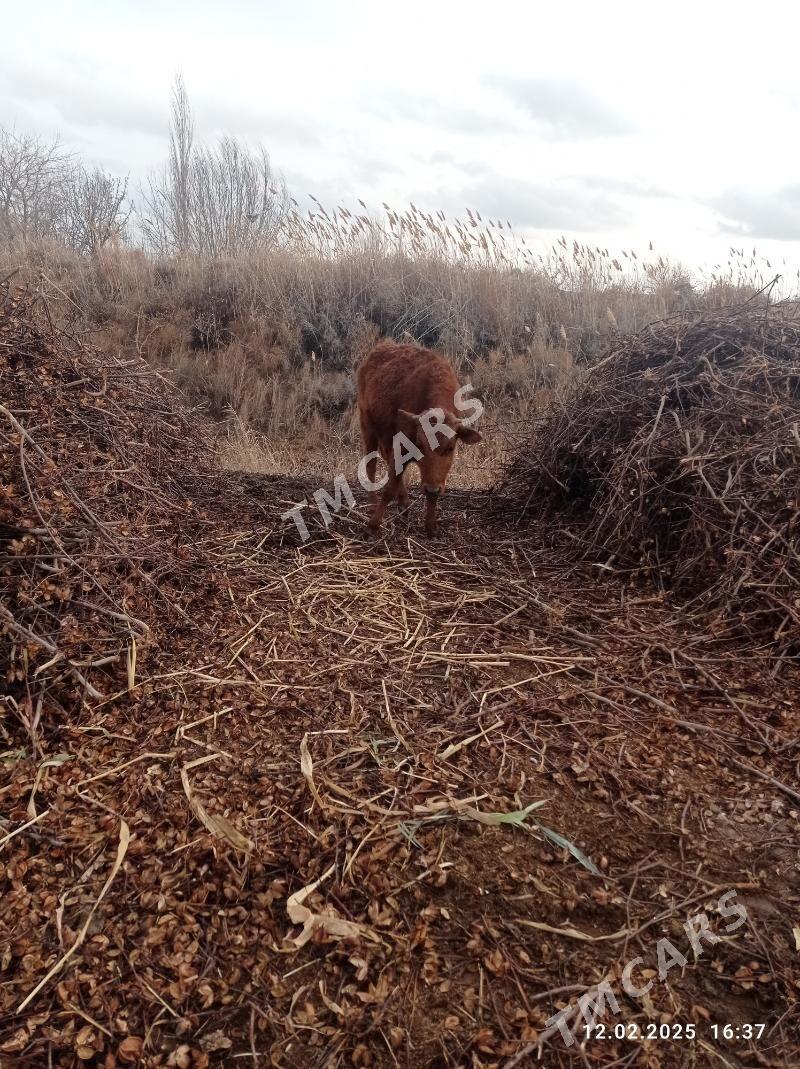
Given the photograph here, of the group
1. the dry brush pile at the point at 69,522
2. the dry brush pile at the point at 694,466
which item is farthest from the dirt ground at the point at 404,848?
the dry brush pile at the point at 694,466

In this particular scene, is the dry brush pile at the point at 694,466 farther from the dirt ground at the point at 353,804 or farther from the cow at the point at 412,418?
the cow at the point at 412,418

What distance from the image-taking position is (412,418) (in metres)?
4.64

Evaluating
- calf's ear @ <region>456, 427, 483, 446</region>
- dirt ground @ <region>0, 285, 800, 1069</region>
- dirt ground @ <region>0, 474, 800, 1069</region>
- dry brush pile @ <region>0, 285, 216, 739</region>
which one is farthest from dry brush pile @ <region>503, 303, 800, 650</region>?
dry brush pile @ <region>0, 285, 216, 739</region>

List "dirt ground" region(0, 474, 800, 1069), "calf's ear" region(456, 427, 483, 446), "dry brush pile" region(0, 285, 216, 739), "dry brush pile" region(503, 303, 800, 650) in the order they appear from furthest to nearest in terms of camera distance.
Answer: "calf's ear" region(456, 427, 483, 446) < "dry brush pile" region(503, 303, 800, 650) < "dry brush pile" region(0, 285, 216, 739) < "dirt ground" region(0, 474, 800, 1069)

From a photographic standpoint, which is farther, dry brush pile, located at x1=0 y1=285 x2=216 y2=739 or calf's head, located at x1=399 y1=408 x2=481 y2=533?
calf's head, located at x1=399 y1=408 x2=481 y2=533

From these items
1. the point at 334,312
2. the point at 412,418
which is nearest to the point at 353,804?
the point at 412,418

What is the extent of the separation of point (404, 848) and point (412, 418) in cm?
300

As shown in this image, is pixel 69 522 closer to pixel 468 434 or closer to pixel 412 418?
pixel 412 418

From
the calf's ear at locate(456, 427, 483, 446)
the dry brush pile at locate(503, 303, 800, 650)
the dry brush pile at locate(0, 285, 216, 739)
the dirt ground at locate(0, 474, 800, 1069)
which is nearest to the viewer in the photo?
the dirt ground at locate(0, 474, 800, 1069)

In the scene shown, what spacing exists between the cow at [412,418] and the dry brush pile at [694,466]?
799 mm

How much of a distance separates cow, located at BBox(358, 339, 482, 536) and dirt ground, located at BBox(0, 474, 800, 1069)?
4.53ft

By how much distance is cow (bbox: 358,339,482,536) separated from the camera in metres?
4.59

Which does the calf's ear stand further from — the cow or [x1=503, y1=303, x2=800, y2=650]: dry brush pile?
[x1=503, y1=303, x2=800, y2=650]: dry brush pile

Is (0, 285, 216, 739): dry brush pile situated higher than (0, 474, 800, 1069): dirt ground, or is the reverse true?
(0, 285, 216, 739): dry brush pile
